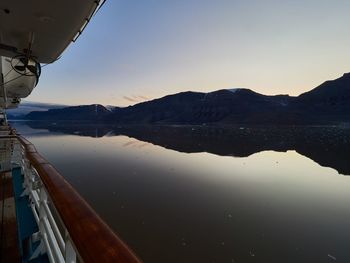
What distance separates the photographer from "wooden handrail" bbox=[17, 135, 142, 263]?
829 mm

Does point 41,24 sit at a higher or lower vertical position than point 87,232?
higher

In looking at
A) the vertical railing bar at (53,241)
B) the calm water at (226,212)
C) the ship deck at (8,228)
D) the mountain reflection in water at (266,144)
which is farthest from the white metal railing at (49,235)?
the mountain reflection in water at (266,144)

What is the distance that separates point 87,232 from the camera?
983 mm

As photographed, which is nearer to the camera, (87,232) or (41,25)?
(87,232)

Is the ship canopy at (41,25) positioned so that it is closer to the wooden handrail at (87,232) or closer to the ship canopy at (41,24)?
the ship canopy at (41,24)

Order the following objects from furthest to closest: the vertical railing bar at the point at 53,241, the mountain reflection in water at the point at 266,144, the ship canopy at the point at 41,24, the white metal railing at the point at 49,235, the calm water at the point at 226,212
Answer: the mountain reflection in water at the point at 266,144 < the calm water at the point at 226,212 < the ship canopy at the point at 41,24 < the vertical railing bar at the point at 53,241 < the white metal railing at the point at 49,235

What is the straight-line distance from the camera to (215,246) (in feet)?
22.7

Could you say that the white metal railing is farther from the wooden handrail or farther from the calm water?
the calm water

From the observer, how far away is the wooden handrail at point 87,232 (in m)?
0.83

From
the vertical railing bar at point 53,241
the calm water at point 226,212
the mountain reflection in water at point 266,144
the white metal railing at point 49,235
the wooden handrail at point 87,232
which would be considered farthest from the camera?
the mountain reflection in water at point 266,144

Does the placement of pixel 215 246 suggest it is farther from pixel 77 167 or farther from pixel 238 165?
pixel 77 167

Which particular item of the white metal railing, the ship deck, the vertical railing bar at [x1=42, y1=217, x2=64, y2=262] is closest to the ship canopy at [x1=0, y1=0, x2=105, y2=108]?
the white metal railing

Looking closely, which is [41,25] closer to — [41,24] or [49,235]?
[41,24]

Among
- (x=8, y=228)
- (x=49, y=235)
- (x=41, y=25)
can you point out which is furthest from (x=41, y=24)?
(x=49, y=235)
